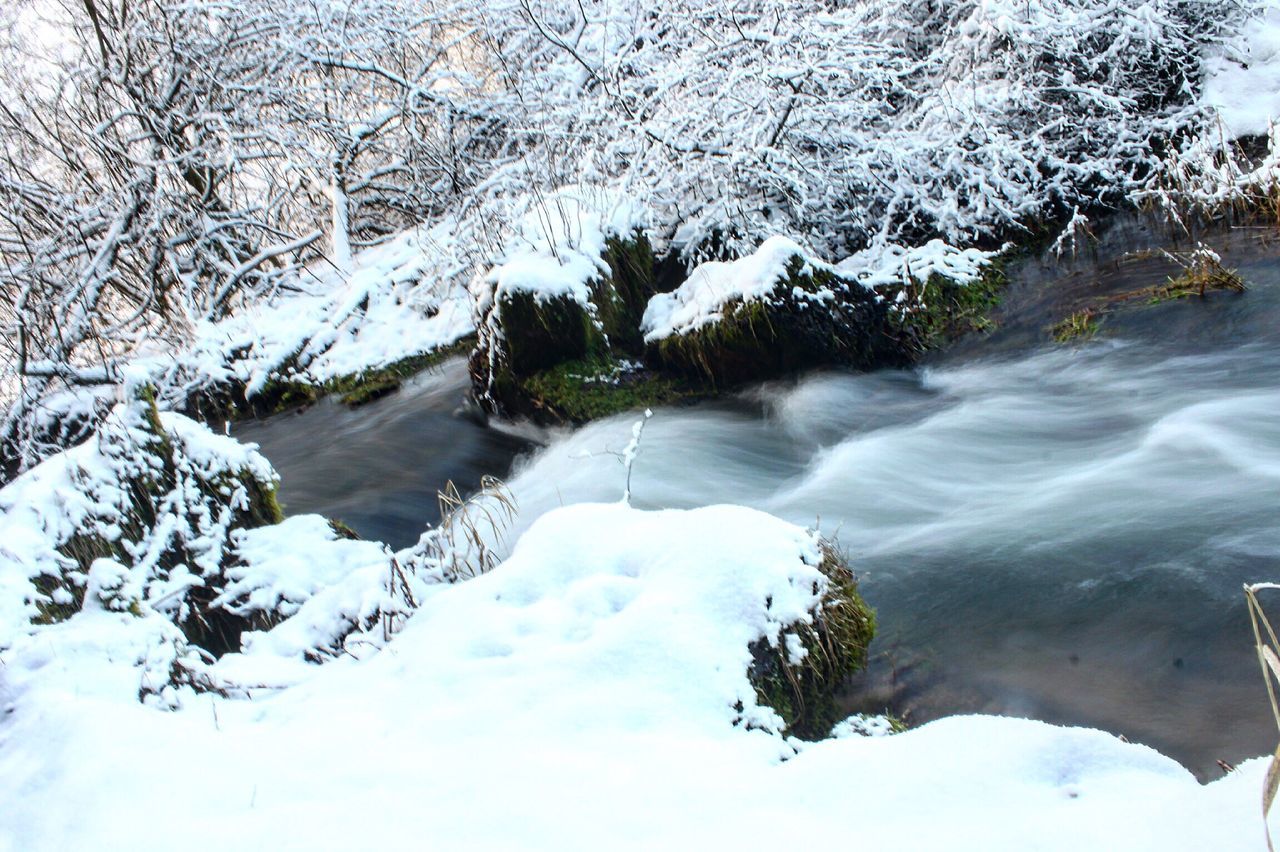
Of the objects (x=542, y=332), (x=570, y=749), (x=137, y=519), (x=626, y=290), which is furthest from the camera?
(x=626, y=290)

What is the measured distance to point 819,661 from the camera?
9.66 ft

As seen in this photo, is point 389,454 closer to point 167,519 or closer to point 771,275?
point 771,275

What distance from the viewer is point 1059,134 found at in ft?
29.2

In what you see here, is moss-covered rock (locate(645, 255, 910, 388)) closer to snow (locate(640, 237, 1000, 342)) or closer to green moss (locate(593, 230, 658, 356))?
snow (locate(640, 237, 1000, 342))

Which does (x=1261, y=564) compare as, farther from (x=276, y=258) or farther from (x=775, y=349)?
(x=276, y=258)

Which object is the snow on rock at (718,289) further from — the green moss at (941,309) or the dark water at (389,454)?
the dark water at (389,454)

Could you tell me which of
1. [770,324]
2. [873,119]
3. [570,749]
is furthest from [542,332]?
[570,749]

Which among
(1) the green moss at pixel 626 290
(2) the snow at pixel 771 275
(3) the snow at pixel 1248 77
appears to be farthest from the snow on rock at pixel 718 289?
(3) the snow at pixel 1248 77

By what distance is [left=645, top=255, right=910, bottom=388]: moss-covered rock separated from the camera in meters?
6.49

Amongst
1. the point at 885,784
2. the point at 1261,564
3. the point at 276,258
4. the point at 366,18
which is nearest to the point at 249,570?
the point at 885,784

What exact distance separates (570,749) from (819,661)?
0.99 metres

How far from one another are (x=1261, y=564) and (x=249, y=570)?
3981 millimetres

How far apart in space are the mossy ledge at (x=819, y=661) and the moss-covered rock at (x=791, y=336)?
340cm

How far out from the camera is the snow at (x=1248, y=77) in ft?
28.0
